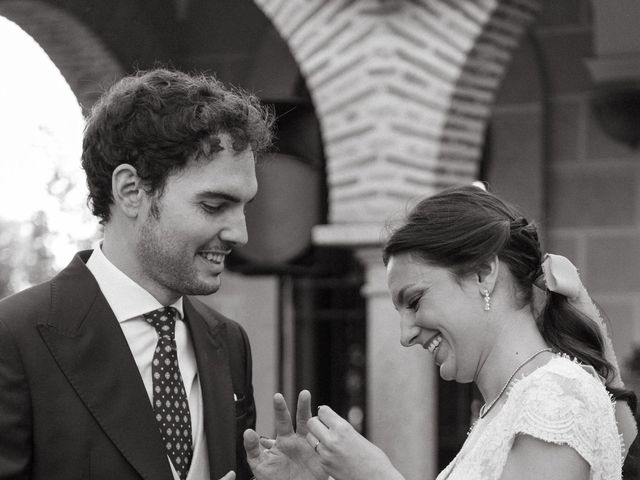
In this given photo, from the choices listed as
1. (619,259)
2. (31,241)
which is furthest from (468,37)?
(31,241)

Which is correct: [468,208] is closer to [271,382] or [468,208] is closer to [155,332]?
[155,332]

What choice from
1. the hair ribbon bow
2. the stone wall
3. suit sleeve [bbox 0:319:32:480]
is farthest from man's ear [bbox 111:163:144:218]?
the stone wall

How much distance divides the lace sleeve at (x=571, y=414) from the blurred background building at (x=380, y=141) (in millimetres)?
2849

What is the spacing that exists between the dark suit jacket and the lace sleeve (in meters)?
0.85

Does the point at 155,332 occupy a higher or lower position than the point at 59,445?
higher

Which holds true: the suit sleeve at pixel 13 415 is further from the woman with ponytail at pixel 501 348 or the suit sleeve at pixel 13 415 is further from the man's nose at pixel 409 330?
the man's nose at pixel 409 330

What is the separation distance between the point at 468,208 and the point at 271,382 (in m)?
4.76

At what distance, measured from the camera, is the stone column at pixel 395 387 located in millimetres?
5645

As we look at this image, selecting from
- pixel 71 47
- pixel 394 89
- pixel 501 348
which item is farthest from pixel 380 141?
pixel 501 348

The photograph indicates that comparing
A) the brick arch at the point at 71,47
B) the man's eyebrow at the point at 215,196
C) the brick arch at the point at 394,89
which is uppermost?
the brick arch at the point at 71,47

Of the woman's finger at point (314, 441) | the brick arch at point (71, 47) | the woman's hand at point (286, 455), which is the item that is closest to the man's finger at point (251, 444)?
the woman's hand at point (286, 455)

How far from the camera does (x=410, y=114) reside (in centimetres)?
550

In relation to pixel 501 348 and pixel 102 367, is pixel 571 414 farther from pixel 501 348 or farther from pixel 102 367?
pixel 102 367

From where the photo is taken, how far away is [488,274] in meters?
2.81
